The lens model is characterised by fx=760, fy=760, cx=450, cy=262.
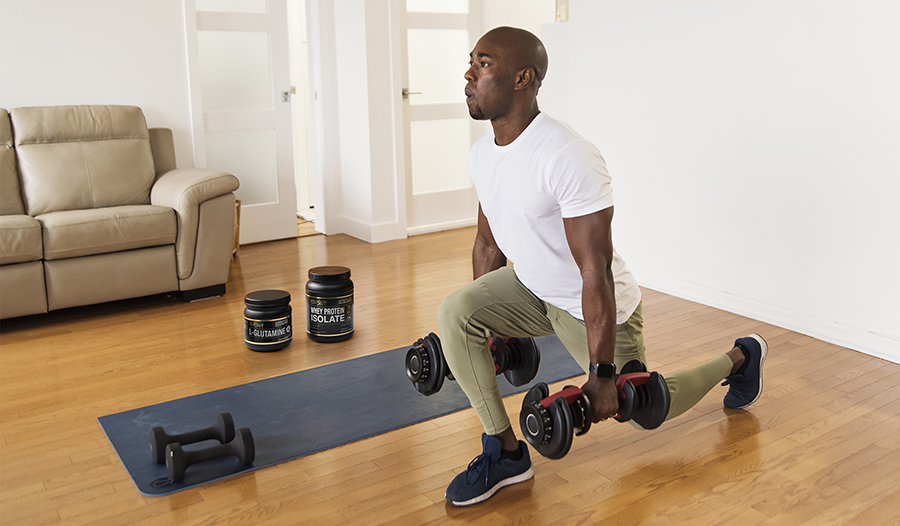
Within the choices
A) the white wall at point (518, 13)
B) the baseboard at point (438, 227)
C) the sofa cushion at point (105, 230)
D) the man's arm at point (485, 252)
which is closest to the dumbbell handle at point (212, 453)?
the man's arm at point (485, 252)

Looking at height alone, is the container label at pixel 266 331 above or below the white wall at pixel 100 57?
below

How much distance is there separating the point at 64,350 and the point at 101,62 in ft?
6.51

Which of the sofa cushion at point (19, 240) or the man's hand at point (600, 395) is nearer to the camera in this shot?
the man's hand at point (600, 395)

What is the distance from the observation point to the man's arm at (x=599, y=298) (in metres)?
1.81

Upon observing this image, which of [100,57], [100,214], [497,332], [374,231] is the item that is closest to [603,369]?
[497,332]

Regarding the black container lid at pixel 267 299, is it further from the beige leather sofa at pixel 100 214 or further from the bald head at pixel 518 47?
the bald head at pixel 518 47

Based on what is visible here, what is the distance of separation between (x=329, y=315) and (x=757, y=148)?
2.01 m

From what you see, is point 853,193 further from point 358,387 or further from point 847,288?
point 358,387

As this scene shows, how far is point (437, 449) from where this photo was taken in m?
2.29

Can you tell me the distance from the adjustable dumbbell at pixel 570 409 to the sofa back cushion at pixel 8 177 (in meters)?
3.16

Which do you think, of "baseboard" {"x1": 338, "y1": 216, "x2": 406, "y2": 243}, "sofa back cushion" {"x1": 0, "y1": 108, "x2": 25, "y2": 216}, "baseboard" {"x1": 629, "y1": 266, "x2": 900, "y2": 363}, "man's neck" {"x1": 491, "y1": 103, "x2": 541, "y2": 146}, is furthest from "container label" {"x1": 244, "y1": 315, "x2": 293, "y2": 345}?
"baseboard" {"x1": 338, "y1": 216, "x2": 406, "y2": 243}

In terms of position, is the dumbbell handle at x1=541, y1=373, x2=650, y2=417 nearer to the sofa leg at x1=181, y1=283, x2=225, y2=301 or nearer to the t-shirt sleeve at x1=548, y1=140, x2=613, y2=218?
the t-shirt sleeve at x1=548, y1=140, x2=613, y2=218

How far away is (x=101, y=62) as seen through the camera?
4.39 meters

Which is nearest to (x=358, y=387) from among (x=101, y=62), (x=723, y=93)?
(x=723, y=93)
